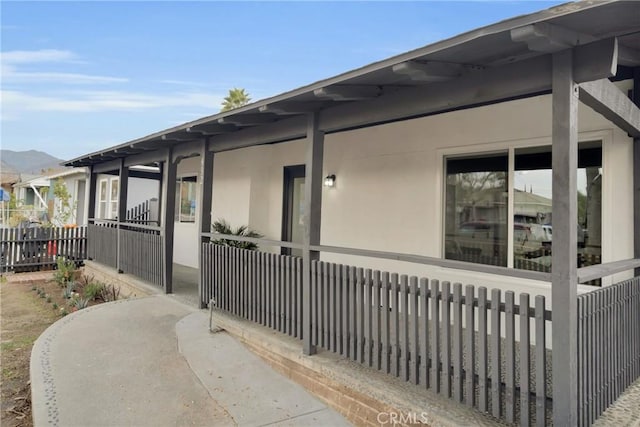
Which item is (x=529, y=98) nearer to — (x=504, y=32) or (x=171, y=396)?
(x=504, y=32)

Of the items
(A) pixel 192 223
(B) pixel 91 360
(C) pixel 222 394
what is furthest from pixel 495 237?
(A) pixel 192 223

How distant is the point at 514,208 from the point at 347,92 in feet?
8.55

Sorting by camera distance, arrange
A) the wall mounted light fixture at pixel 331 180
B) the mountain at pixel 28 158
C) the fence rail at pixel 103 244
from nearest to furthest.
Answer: the wall mounted light fixture at pixel 331 180 → the fence rail at pixel 103 244 → the mountain at pixel 28 158

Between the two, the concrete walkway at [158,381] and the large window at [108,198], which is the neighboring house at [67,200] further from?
the concrete walkway at [158,381]

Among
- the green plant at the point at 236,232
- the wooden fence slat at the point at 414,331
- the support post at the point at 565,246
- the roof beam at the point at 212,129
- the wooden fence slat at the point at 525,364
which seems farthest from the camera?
the green plant at the point at 236,232

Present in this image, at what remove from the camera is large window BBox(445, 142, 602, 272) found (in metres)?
4.03

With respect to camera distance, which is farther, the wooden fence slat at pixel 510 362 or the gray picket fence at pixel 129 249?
the gray picket fence at pixel 129 249

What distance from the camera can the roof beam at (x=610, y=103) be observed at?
2570 millimetres

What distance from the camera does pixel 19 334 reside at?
6.21 metres

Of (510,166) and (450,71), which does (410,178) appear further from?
(450,71)

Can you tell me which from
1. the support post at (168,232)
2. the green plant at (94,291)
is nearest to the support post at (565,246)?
the support post at (168,232)

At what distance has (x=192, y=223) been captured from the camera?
10.1 m

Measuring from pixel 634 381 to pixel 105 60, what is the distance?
22.6 m

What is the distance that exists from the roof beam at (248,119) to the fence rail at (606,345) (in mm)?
3703
